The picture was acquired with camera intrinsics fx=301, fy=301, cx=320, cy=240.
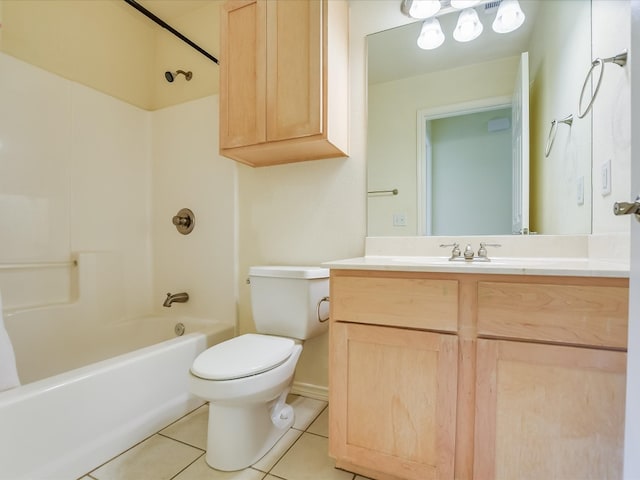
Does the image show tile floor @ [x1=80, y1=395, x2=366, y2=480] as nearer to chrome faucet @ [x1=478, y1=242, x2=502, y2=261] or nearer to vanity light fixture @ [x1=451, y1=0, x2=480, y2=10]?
chrome faucet @ [x1=478, y1=242, x2=502, y2=261]

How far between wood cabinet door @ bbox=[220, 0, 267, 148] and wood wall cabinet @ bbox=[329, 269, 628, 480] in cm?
94

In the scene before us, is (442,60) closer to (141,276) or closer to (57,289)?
(141,276)

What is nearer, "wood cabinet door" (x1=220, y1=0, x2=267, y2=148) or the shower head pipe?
"wood cabinet door" (x1=220, y1=0, x2=267, y2=148)

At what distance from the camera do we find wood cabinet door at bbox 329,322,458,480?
956 mm

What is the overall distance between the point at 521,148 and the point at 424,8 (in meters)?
0.84

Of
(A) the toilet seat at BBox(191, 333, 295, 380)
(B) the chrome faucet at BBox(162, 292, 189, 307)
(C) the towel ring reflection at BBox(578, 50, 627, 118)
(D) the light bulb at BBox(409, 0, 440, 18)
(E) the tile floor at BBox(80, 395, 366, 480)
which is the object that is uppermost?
(D) the light bulb at BBox(409, 0, 440, 18)

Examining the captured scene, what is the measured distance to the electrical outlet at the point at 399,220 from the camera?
1572 mm

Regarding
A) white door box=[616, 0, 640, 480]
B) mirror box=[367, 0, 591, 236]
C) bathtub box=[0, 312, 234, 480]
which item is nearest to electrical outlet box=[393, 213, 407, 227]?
mirror box=[367, 0, 591, 236]

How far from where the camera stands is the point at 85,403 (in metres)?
1.15

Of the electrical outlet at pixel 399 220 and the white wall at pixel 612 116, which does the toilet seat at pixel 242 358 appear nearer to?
the electrical outlet at pixel 399 220

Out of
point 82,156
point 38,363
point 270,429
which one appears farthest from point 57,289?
point 270,429

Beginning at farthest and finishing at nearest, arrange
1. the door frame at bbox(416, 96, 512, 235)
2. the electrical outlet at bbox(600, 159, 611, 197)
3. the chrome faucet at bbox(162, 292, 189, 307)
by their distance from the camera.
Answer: the chrome faucet at bbox(162, 292, 189, 307), the door frame at bbox(416, 96, 512, 235), the electrical outlet at bbox(600, 159, 611, 197)

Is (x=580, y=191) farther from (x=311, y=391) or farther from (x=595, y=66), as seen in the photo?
(x=311, y=391)

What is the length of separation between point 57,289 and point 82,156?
840 mm
